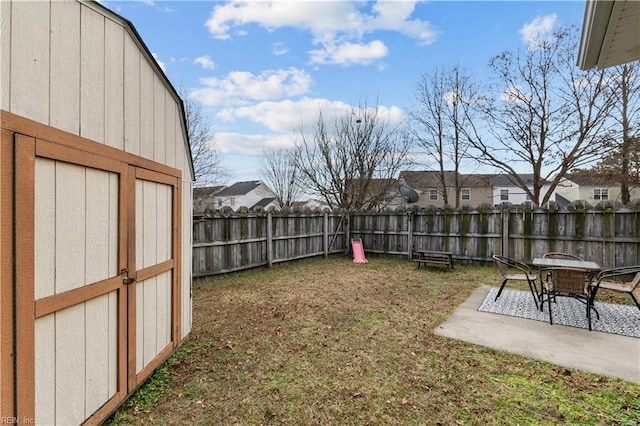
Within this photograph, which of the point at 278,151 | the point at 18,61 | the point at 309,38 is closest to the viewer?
the point at 18,61

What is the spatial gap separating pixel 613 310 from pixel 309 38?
9.34 meters

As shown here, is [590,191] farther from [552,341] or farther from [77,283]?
[77,283]

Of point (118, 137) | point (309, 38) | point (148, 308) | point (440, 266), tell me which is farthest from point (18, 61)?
point (440, 266)

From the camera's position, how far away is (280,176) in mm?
19531

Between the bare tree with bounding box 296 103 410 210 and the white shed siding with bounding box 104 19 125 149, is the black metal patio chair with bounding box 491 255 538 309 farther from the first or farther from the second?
the bare tree with bounding box 296 103 410 210

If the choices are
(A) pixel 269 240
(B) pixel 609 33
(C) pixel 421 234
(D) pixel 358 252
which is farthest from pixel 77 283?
(C) pixel 421 234

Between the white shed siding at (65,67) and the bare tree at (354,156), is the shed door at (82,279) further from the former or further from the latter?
the bare tree at (354,156)

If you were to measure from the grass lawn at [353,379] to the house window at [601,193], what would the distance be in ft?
99.8

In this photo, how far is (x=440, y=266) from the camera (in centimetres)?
886

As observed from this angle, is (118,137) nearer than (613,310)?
Yes

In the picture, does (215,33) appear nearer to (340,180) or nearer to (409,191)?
(409,191)

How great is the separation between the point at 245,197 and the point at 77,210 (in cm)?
3084

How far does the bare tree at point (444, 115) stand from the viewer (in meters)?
14.8

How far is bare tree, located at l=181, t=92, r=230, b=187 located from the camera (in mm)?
15469
